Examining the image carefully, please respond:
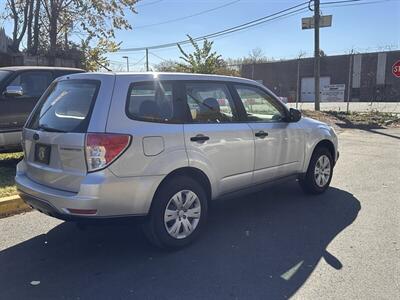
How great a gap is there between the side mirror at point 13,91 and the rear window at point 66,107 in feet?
9.42

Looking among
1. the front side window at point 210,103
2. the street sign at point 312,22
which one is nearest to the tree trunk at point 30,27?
the street sign at point 312,22

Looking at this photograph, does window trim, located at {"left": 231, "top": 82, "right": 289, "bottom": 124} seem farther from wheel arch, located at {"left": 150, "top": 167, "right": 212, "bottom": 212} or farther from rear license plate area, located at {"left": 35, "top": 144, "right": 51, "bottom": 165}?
rear license plate area, located at {"left": 35, "top": 144, "right": 51, "bottom": 165}

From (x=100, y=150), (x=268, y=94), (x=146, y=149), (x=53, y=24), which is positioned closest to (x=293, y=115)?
(x=268, y=94)

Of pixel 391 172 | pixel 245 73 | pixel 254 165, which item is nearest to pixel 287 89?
pixel 245 73

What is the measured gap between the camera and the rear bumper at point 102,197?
11.9 feet

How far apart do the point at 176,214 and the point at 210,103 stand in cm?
129

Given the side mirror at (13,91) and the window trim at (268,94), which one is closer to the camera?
the window trim at (268,94)

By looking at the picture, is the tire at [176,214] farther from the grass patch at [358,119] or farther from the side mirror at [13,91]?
the grass patch at [358,119]

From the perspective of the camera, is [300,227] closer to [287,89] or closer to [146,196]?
[146,196]

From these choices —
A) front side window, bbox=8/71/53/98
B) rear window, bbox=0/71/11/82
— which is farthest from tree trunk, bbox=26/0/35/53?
rear window, bbox=0/71/11/82

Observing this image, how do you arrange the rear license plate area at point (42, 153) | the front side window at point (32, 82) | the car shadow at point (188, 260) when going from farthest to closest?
the front side window at point (32, 82), the rear license plate area at point (42, 153), the car shadow at point (188, 260)

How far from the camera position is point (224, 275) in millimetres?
3662

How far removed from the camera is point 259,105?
5.45 m

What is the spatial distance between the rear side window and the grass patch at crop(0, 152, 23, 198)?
2.79 meters
